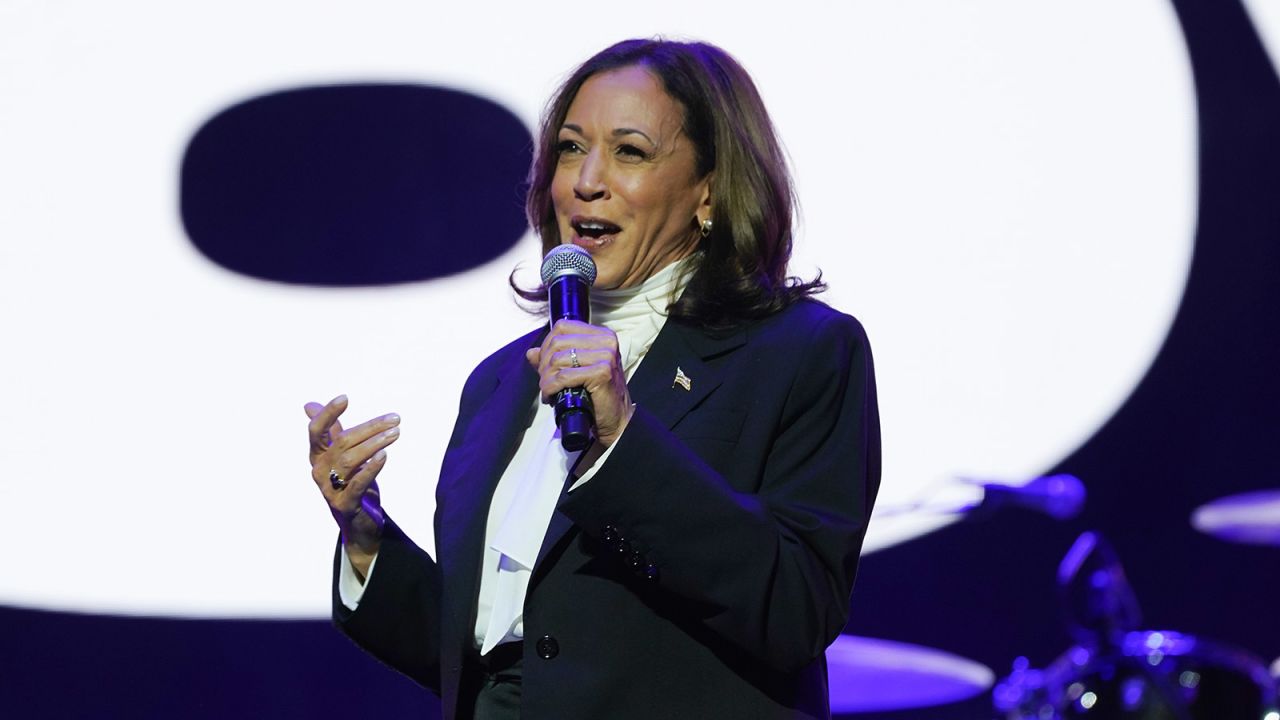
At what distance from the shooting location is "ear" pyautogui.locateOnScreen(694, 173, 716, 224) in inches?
82.9

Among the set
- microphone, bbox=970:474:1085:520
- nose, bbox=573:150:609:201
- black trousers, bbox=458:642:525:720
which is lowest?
microphone, bbox=970:474:1085:520

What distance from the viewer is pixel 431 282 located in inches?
146

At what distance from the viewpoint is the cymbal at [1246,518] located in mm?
3443

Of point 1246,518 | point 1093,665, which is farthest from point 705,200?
point 1246,518

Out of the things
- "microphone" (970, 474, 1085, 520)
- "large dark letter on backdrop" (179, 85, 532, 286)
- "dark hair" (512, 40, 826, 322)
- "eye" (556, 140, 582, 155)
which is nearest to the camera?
"dark hair" (512, 40, 826, 322)

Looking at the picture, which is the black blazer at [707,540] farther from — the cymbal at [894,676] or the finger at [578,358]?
the cymbal at [894,676]

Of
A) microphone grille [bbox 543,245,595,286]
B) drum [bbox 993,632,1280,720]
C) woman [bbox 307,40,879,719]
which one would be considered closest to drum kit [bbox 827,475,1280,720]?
drum [bbox 993,632,1280,720]

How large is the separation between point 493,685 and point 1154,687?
2041 mm

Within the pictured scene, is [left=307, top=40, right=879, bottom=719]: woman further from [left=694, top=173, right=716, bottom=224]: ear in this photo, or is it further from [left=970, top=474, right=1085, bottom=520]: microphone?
[left=970, top=474, right=1085, bottom=520]: microphone

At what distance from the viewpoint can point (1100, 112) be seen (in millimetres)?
3789

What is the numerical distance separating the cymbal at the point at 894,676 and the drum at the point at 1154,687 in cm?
11

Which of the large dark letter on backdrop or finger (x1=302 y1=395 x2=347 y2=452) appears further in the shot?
the large dark letter on backdrop

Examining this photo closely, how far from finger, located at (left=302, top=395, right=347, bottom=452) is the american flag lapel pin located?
42cm

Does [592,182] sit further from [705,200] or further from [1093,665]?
[1093,665]
